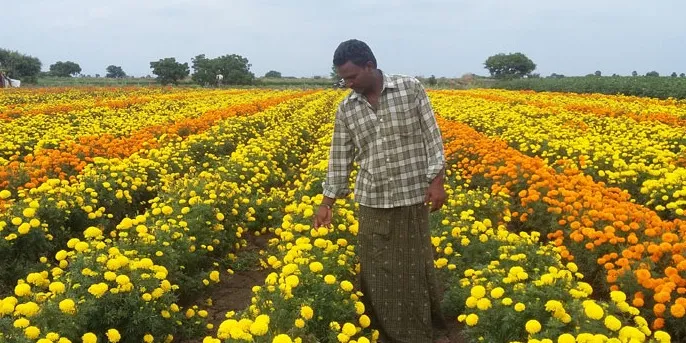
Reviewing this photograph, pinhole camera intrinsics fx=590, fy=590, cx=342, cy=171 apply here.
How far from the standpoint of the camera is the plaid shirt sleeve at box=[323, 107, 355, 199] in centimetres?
356

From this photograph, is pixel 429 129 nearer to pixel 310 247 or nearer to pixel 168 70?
pixel 310 247

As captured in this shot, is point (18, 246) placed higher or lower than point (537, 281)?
lower

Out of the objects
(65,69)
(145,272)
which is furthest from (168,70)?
(145,272)

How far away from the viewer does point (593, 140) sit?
9000 millimetres

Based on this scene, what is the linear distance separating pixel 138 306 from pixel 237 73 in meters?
→ 57.2

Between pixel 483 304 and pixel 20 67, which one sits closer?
pixel 483 304

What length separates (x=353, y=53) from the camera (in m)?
3.23

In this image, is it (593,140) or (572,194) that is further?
(593,140)

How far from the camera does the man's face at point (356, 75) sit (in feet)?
10.7

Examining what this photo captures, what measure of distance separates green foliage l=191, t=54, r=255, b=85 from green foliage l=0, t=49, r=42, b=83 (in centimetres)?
1438

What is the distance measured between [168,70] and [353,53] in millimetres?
57230

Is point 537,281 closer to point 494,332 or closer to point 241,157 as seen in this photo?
point 494,332

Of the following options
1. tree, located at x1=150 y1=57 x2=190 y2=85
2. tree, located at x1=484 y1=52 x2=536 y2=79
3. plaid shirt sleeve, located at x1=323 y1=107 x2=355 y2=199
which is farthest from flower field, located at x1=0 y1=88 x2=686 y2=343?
tree, located at x1=484 y1=52 x2=536 y2=79

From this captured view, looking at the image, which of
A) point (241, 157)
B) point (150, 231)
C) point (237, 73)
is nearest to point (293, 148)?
point (241, 157)
